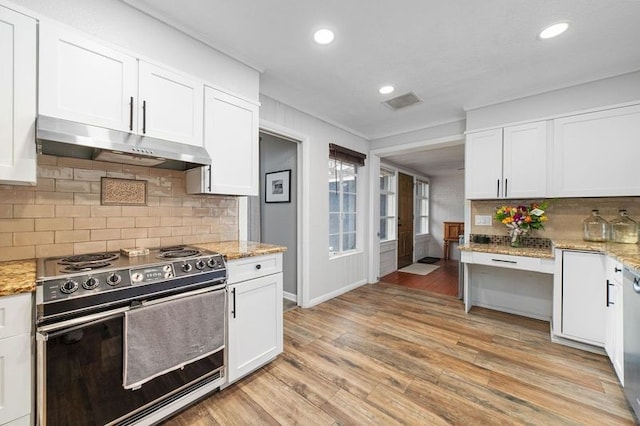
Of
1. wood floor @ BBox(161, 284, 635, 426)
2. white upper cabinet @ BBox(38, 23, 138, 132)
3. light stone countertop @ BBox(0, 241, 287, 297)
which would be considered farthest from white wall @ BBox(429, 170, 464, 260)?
white upper cabinet @ BBox(38, 23, 138, 132)

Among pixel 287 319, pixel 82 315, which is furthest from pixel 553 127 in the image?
pixel 82 315

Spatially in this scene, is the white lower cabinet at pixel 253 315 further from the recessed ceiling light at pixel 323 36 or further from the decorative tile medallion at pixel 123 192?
the recessed ceiling light at pixel 323 36

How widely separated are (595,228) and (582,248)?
615 millimetres

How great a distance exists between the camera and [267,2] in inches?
64.6

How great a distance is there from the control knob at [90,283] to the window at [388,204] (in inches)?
183

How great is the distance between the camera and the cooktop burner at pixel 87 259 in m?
1.44

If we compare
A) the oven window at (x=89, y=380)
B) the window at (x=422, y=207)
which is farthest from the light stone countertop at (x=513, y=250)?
the window at (x=422, y=207)

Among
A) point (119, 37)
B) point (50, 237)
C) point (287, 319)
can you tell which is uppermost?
point (119, 37)

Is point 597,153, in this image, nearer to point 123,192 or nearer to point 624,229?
point 624,229

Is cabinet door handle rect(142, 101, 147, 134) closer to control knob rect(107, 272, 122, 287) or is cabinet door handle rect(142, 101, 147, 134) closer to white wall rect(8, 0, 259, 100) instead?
white wall rect(8, 0, 259, 100)

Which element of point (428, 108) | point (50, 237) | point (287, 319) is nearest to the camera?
point (50, 237)

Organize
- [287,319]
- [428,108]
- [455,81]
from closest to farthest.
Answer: [455,81]
[287,319]
[428,108]

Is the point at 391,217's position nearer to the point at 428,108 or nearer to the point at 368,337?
the point at 428,108

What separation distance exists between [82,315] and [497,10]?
2.94 metres
